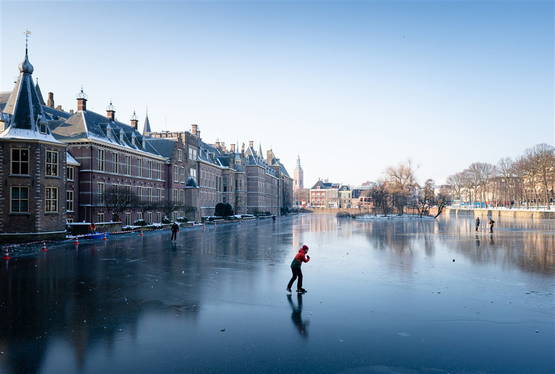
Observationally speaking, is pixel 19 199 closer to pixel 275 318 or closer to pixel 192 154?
pixel 275 318

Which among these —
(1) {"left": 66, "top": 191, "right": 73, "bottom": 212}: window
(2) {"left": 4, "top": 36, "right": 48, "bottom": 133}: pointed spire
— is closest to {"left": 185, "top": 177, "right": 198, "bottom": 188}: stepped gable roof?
(1) {"left": 66, "top": 191, "right": 73, "bottom": 212}: window

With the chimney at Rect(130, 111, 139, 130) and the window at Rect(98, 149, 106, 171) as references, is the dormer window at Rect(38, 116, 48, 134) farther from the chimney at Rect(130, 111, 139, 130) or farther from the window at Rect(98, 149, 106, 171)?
the chimney at Rect(130, 111, 139, 130)

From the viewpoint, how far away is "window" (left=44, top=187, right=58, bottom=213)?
3316 cm

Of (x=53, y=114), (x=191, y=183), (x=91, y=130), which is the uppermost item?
(x=53, y=114)

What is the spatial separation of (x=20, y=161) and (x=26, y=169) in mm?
733

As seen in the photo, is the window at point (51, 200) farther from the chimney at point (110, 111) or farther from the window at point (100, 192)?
the chimney at point (110, 111)

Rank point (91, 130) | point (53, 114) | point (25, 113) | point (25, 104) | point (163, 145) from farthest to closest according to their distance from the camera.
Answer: point (163, 145) < point (53, 114) < point (91, 130) < point (25, 104) < point (25, 113)

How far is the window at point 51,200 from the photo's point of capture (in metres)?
33.2

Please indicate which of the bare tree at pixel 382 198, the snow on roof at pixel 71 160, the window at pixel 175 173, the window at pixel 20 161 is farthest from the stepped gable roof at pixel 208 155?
the window at pixel 20 161

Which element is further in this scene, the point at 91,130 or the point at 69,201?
the point at 91,130

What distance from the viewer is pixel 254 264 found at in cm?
2038

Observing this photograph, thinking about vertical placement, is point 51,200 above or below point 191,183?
below

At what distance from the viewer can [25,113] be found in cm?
3262

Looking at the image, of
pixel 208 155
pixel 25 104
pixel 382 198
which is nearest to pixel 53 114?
pixel 25 104
